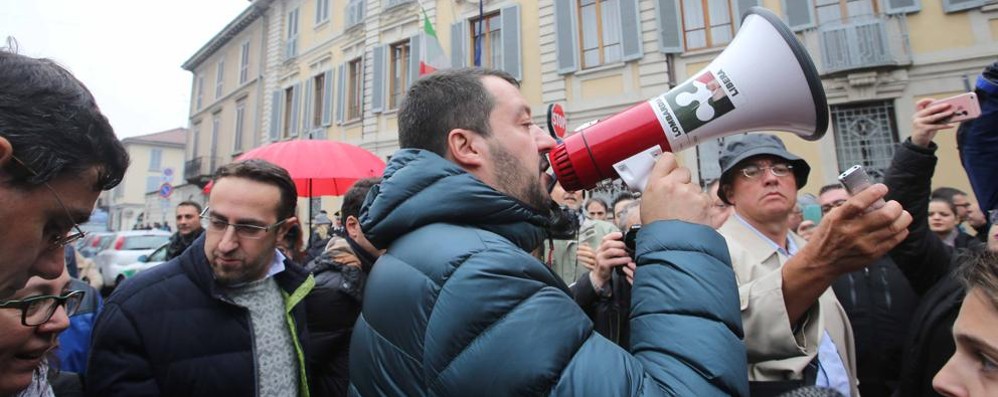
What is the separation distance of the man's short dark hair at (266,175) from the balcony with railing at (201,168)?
2296 cm

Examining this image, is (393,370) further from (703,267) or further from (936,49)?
(936,49)

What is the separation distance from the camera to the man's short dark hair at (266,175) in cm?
210

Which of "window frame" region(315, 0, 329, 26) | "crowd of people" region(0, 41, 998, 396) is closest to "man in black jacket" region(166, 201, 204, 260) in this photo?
"crowd of people" region(0, 41, 998, 396)

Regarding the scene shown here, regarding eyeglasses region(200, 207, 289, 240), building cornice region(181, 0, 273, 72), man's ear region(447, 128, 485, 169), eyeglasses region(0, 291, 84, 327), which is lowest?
eyeglasses region(0, 291, 84, 327)

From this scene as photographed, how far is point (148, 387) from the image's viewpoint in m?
1.57

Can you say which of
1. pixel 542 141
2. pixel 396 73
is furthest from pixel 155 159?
pixel 542 141

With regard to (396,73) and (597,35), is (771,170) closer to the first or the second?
(597,35)

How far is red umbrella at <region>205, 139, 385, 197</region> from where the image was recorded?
4.91 meters

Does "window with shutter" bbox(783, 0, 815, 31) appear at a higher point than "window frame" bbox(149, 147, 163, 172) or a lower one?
lower

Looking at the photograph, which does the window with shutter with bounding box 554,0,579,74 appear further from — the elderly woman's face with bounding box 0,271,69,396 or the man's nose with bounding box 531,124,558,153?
the elderly woman's face with bounding box 0,271,69,396

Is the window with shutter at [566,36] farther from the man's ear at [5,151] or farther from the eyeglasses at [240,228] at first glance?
the man's ear at [5,151]

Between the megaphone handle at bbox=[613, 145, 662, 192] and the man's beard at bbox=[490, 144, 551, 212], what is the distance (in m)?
0.25

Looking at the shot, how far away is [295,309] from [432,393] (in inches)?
53.7

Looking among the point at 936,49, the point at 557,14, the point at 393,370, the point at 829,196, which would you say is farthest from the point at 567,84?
the point at 393,370
